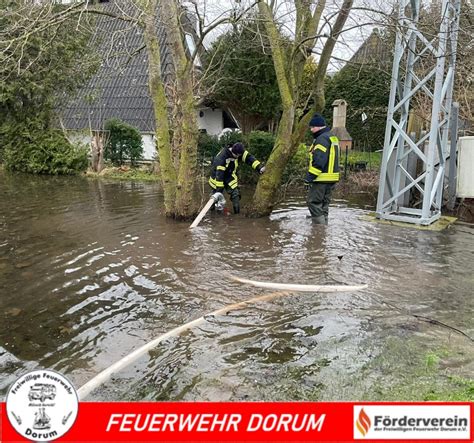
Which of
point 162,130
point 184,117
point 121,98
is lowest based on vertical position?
point 162,130

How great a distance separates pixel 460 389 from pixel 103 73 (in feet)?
72.0

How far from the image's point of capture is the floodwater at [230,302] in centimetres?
378

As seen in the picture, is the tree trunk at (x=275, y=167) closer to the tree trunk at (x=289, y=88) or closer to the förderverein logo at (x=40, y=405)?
the tree trunk at (x=289, y=88)

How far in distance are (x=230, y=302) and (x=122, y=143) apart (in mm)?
14422

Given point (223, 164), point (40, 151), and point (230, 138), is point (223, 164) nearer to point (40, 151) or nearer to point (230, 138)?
point (230, 138)

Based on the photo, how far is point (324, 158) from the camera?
873cm

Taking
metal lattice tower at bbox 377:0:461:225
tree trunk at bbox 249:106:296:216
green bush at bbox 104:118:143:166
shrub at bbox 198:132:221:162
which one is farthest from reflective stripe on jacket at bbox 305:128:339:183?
green bush at bbox 104:118:143:166

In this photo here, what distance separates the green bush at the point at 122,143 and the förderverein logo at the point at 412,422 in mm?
16978

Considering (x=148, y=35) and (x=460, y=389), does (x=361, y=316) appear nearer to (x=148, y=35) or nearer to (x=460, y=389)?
(x=460, y=389)

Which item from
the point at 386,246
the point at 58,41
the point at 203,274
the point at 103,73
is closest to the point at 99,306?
the point at 203,274

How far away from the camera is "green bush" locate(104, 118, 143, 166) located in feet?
59.6

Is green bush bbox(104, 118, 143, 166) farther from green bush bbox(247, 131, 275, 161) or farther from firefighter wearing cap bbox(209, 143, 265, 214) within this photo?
firefighter wearing cap bbox(209, 143, 265, 214)

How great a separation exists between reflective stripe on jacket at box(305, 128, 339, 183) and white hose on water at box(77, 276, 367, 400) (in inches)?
138

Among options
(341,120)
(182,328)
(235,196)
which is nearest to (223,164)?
(235,196)
